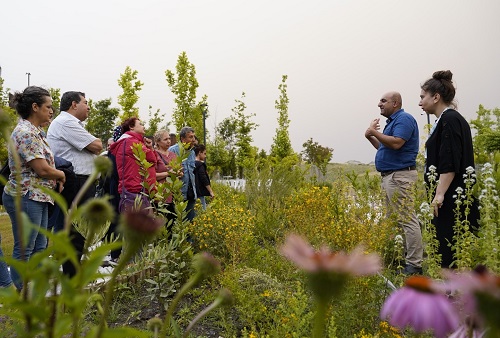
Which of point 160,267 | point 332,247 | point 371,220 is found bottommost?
point 160,267

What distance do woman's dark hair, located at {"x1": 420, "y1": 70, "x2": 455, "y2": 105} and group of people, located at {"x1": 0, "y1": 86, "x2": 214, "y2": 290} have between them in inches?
86.3

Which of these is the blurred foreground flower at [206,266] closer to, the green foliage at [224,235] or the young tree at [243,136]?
the green foliage at [224,235]

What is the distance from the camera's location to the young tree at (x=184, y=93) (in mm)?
18062

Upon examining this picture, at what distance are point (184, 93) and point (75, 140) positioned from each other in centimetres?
1456

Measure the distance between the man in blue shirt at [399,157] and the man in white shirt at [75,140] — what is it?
286 cm

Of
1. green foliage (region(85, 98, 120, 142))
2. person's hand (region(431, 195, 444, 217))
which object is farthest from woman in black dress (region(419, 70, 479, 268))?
green foliage (region(85, 98, 120, 142))

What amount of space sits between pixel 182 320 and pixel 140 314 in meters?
0.43

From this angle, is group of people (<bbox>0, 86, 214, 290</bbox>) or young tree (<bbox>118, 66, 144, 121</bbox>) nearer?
group of people (<bbox>0, 86, 214, 290</bbox>)

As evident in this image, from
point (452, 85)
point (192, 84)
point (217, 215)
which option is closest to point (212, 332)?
point (217, 215)

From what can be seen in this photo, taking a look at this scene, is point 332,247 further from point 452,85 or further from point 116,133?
point 116,133

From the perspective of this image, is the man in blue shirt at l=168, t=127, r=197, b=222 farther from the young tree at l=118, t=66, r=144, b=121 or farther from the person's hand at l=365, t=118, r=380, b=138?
the young tree at l=118, t=66, r=144, b=121

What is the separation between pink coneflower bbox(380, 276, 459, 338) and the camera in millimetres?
399

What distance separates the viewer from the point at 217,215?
467 centimetres

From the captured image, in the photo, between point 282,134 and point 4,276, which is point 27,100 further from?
point 282,134
